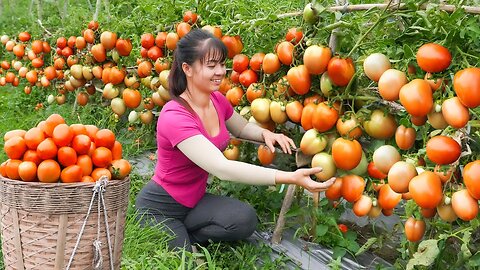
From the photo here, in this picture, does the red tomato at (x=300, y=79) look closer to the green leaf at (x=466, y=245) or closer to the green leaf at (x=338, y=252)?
the green leaf at (x=338, y=252)

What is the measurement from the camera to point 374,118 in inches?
91.7

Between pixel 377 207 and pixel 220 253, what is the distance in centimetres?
74

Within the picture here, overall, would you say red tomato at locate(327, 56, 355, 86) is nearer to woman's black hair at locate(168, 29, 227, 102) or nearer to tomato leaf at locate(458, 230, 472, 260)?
woman's black hair at locate(168, 29, 227, 102)

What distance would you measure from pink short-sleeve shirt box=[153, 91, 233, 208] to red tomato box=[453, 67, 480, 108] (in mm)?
1054

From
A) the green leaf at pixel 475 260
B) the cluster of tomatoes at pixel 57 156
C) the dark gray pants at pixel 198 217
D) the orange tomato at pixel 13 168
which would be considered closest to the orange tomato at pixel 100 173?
the cluster of tomatoes at pixel 57 156

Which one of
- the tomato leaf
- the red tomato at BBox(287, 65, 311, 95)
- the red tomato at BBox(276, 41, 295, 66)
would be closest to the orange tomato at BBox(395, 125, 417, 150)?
the tomato leaf

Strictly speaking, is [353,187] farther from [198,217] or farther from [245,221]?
[198,217]

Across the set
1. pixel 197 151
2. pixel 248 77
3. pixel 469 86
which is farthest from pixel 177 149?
pixel 469 86

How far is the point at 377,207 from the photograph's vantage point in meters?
2.50

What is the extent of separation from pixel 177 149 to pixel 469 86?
1.30m

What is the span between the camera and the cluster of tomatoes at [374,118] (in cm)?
179

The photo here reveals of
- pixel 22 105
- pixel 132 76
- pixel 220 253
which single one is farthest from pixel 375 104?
pixel 22 105

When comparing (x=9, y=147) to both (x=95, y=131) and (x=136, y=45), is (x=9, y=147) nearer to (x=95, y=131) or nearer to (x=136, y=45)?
(x=95, y=131)

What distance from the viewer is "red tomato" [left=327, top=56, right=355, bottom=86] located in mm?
2381
